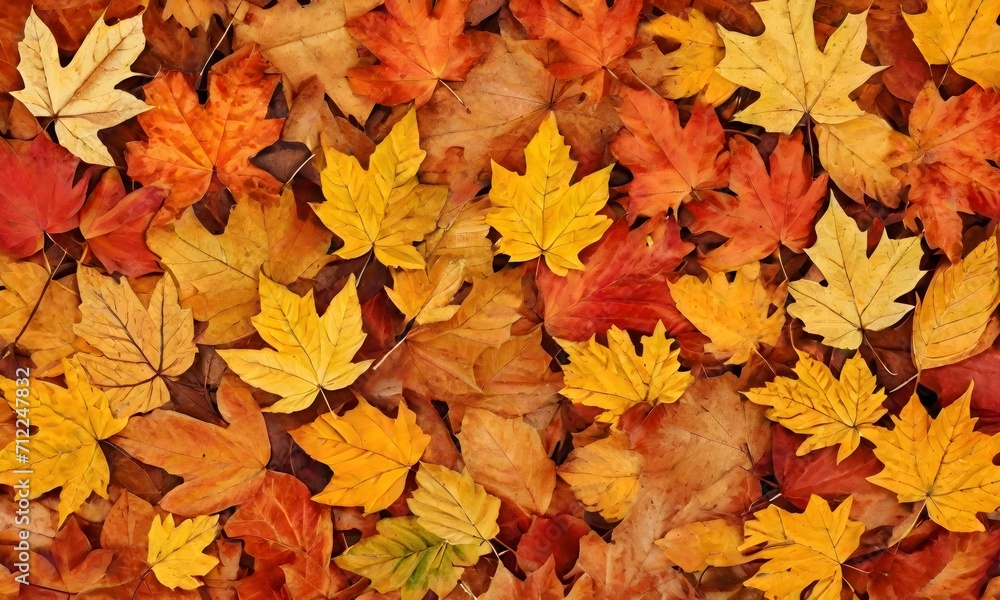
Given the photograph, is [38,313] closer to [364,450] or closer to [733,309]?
[364,450]

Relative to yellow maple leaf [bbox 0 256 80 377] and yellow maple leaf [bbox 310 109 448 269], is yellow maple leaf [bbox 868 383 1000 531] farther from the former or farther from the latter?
yellow maple leaf [bbox 0 256 80 377]

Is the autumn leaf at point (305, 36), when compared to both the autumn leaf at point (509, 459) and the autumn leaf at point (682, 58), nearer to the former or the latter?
the autumn leaf at point (682, 58)

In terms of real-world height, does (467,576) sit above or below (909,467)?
below

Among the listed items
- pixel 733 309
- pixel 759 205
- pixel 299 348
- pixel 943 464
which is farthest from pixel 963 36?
pixel 299 348

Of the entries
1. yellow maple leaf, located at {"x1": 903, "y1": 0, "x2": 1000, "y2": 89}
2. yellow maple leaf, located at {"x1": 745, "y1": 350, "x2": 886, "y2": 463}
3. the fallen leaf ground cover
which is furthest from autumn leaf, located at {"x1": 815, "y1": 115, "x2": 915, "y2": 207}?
yellow maple leaf, located at {"x1": 745, "y1": 350, "x2": 886, "y2": 463}

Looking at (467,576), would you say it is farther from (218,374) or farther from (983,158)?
(983,158)

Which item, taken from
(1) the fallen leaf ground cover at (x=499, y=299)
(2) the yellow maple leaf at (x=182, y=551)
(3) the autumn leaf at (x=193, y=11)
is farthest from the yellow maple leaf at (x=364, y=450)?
(3) the autumn leaf at (x=193, y=11)

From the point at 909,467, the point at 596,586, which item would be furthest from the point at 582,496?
the point at 909,467
